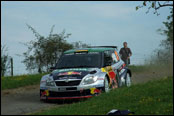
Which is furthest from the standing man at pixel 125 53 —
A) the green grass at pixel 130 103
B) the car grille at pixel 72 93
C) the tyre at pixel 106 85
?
the car grille at pixel 72 93

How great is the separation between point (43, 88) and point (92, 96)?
5.32 feet

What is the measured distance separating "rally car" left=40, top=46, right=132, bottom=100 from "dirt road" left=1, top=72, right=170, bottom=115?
1.73 feet

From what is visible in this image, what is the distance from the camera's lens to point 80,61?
44.1 feet

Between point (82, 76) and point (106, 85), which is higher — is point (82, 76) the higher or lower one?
the higher one

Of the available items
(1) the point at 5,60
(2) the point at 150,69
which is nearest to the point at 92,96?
(1) the point at 5,60

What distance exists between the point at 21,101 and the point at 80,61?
242 cm

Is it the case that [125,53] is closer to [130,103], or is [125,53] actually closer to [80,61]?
[80,61]

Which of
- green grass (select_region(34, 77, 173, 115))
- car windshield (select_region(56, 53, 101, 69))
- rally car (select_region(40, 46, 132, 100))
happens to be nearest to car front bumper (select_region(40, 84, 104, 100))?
rally car (select_region(40, 46, 132, 100))

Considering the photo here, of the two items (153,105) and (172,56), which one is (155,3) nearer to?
(153,105)

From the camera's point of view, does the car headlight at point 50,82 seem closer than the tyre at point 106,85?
Yes

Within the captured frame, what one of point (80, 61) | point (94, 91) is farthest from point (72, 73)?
point (80, 61)

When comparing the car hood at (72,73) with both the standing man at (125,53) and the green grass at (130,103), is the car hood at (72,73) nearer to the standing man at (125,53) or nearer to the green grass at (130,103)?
the green grass at (130,103)

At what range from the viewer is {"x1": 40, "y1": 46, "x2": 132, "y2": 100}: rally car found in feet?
39.9

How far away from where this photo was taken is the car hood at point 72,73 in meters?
12.2
